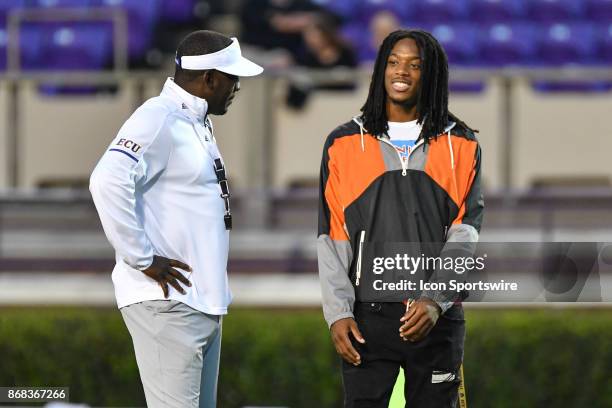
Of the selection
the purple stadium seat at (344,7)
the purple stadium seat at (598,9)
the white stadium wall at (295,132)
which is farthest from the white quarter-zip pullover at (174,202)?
the purple stadium seat at (598,9)

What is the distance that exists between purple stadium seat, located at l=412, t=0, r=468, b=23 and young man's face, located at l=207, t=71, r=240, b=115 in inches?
231

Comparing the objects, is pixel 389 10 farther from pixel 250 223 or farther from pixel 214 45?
pixel 214 45

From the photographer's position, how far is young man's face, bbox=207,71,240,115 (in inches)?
158

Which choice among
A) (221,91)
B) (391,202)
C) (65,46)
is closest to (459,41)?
(65,46)

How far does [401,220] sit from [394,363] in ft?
1.39

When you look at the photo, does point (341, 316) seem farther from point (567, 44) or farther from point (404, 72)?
point (567, 44)

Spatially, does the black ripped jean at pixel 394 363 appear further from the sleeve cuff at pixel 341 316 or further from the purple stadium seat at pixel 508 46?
the purple stadium seat at pixel 508 46

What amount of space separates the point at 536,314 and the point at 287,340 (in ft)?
4.61

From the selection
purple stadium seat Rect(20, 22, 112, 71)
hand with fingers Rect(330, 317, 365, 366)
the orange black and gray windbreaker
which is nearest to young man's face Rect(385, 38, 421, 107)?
the orange black and gray windbreaker

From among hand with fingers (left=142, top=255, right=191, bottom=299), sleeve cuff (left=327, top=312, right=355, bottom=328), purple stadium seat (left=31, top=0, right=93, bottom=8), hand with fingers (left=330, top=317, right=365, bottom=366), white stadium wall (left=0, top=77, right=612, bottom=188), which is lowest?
white stadium wall (left=0, top=77, right=612, bottom=188)

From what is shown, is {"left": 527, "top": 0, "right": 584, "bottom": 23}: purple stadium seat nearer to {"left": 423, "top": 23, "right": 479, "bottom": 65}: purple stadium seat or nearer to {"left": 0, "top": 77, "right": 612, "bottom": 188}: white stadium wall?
{"left": 423, "top": 23, "right": 479, "bottom": 65}: purple stadium seat

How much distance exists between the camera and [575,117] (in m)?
7.98

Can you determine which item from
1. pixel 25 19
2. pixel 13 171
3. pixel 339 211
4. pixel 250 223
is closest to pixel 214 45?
pixel 339 211

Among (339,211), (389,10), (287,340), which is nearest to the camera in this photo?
(339,211)
